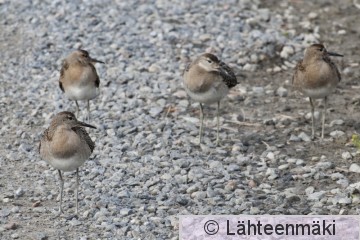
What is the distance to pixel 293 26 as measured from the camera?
52.8 ft

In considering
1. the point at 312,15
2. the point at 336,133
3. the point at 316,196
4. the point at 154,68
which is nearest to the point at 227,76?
the point at 336,133

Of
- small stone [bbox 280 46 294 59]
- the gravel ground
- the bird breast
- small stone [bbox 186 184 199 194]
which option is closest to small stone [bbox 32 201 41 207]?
the gravel ground

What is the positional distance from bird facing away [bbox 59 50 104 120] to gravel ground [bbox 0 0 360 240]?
51 centimetres

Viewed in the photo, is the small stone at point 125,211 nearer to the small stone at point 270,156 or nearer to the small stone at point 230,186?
the small stone at point 230,186

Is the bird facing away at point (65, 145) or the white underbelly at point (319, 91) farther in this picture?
the white underbelly at point (319, 91)

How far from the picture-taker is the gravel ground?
1028 centimetres

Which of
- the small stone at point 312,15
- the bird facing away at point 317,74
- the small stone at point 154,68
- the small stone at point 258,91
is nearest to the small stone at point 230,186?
the bird facing away at point 317,74

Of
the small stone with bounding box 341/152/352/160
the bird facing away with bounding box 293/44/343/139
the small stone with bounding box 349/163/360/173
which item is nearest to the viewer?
the small stone with bounding box 349/163/360/173

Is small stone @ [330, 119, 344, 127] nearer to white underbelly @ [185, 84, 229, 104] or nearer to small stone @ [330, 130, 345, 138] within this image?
small stone @ [330, 130, 345, 138]

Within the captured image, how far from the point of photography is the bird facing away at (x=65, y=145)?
995 centimetres

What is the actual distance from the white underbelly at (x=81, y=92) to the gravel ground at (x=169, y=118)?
457 mm

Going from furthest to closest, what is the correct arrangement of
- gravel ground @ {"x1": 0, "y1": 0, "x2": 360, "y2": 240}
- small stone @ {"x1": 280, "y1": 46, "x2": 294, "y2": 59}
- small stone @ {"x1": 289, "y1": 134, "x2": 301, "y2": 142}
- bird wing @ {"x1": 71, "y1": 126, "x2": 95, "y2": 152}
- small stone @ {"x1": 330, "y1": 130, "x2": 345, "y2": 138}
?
1. small stone @ {"x1": 280, "y1": 46, "x2": 294, "y2": 59}
2. small stone @ {"x1": 330, "y1": 130, "x2": 345, "y2": 138}
3. small stone @ {"x1": 289, "y1": 134, "x2": 301, "y2": 142}
4. gravel ground @ {"x1": 0, "y1": 0, "x2": 360, "y2": 240}
5. bird wing @ {"x1": 71, "y1": 126, "x2": 95, "y2": 152}

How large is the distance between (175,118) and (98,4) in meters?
4.53

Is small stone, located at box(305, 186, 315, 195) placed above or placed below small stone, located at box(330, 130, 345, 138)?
below
